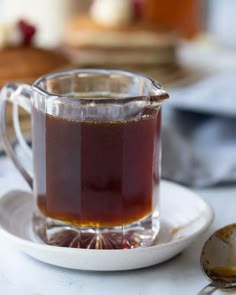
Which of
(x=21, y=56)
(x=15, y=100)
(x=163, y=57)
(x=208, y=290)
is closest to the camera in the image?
(x=208, y=290)

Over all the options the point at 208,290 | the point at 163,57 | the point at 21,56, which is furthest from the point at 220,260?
the point at 163,57

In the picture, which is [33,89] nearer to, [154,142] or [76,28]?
[154,142]

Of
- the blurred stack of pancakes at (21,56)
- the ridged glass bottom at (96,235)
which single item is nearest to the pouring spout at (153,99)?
the ridged glass bottom at (96,235)

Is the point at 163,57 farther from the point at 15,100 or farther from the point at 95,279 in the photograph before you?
the point at 95,279

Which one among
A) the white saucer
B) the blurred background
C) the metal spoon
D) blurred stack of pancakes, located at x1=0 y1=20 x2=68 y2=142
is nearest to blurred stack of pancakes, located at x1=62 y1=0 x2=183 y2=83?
the blurred background

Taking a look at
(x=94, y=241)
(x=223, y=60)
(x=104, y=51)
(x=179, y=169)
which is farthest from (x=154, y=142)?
(x=223, y=60)

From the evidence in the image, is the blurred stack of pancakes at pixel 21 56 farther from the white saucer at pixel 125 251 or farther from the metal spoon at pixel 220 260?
the metal spoon at pixel 220 260

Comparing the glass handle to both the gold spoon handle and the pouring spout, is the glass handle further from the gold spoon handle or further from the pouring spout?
the gold spoon handle
